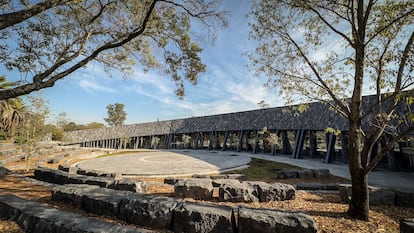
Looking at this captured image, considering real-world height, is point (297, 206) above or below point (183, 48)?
below

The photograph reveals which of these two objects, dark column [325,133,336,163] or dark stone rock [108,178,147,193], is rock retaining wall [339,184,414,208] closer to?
dark stone rock [108,178,147,193]

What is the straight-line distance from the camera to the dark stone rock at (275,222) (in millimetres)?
3082

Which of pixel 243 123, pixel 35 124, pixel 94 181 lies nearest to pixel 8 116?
pixel 35 124

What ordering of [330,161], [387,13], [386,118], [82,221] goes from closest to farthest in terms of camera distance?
[82,221], [386,118], [387,13], [330,161]

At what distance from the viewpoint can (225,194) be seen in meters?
5.44

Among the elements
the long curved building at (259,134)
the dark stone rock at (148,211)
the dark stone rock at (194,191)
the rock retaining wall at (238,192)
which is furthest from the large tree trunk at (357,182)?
the dark stone rock at (148,211)

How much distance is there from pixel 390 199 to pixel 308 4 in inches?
240

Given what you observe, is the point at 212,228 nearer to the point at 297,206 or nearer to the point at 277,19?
the point at 297,206

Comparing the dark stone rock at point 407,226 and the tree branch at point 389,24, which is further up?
the tree branch at point 389,24

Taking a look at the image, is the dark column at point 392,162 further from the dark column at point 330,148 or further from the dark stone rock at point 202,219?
the dark stone rock at point 202,219

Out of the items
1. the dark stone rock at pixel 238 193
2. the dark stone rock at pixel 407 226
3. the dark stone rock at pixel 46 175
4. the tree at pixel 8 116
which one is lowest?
the dark stone rock at pixel 46 175

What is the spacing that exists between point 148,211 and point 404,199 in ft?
23.0

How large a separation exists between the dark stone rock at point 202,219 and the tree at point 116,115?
231ft

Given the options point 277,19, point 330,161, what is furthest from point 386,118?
point 330,161
